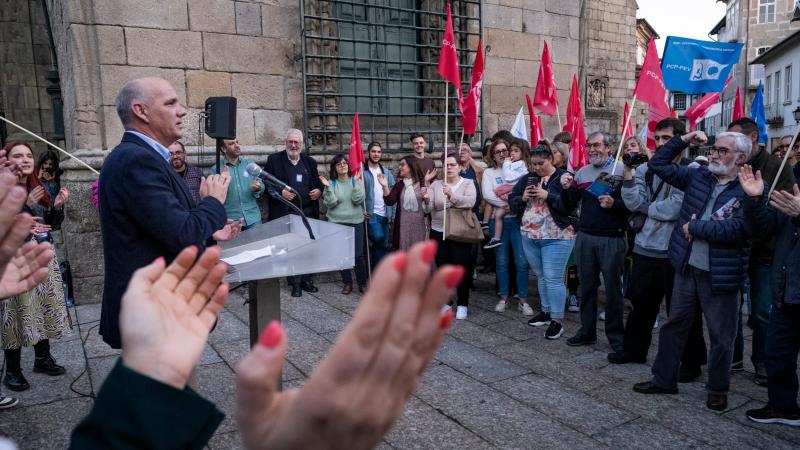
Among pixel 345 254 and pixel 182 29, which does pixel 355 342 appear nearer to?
pixel 345 254

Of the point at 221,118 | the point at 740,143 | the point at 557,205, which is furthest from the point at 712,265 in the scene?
the point at 221,118

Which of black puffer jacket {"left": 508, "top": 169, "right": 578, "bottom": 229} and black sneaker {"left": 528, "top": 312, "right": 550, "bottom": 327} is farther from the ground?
black puffer jacket {"left": 508, "top": 169, "right": 578, "bottom": 229}

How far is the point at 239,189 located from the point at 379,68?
3.10 metres

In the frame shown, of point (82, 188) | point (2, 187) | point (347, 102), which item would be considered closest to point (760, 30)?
point (347, 102)

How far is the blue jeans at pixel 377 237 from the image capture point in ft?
23.9

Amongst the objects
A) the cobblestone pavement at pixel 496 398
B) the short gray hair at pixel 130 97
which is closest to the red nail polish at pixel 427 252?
the short gray hair at pixel 130 97

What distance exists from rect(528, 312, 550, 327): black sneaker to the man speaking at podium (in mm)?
3903

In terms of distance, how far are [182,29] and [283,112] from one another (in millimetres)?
1564

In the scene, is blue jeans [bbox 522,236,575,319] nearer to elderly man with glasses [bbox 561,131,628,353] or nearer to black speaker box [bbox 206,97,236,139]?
elderly man with glasses [bbox 561,131,628,353]

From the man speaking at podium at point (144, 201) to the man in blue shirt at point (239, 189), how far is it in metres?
3.82

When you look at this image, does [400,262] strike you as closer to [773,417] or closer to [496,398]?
[496,398]

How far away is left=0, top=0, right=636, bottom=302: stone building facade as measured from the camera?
6289 mm

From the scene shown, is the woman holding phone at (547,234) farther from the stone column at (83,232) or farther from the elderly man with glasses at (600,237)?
the stone column at (83,232)

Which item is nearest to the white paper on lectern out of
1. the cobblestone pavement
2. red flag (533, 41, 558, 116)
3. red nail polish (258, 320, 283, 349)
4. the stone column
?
the cobblestone pavement
